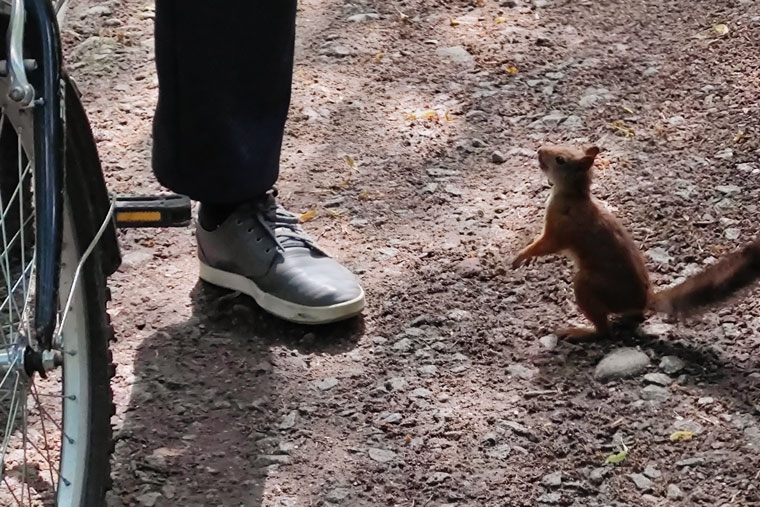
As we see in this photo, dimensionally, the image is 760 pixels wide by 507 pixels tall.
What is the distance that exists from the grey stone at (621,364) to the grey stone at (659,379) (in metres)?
0.03

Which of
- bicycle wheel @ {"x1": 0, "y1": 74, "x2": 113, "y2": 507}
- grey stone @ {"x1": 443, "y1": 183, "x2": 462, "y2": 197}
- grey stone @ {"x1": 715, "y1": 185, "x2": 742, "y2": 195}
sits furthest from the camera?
grey stone @ {"x1": 443, "y1": 183, "x2": 462, "y2": 197}

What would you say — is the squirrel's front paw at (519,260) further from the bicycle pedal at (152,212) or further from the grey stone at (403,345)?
the bicycle pedal at (152,212)

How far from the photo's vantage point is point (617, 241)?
267 cm

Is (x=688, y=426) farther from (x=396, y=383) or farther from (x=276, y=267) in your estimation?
(x=276, y=267)

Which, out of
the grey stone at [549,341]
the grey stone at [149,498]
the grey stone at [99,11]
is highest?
the grey stone at [99,11]

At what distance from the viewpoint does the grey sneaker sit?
2770 millimetres

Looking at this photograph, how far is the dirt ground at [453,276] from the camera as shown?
2406mm

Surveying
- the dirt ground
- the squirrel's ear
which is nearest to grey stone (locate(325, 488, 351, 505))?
the dirt ground

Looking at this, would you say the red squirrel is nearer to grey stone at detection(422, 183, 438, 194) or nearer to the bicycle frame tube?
grey stone at detection(422, 183, 438, 194)

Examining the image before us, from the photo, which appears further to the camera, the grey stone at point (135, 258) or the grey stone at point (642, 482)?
the grey stone at point (135, 258)

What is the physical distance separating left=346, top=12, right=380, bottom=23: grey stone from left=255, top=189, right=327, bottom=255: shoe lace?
1.52 meters

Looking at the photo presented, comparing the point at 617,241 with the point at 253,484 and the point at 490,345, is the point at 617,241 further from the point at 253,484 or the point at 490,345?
the point at 253,484

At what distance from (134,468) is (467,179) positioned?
148 cm

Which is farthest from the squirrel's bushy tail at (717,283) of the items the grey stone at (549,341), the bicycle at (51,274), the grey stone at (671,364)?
the bicycle at (51,274)
